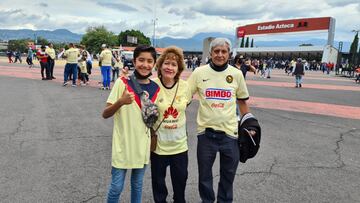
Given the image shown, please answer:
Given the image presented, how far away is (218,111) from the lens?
10.5ft

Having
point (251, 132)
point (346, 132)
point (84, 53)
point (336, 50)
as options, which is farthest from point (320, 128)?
point (336, 50)

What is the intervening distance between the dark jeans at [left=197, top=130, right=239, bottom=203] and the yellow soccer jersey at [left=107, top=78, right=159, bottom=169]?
64cm

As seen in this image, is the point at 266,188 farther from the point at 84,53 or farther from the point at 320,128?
the point at 84,53

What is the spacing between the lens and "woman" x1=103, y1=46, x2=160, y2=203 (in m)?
2.77

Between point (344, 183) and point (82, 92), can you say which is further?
point (82, 92)

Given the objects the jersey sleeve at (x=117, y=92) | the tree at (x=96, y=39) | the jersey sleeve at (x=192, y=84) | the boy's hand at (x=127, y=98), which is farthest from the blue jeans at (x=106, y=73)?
the tree at (x=96, y=39)

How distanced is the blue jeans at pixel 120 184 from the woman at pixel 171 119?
23cm

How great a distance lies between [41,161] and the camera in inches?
189

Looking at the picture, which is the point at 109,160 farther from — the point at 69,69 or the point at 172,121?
the point at 69,69

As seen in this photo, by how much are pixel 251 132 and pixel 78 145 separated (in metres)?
3.45

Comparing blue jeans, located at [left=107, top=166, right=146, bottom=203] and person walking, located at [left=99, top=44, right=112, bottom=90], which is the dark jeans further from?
person walking, located at [left=99, top=44, right=112, bottom=90]

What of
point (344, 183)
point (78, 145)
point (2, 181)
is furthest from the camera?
point (78, 145)

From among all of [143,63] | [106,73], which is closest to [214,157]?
[143,63]

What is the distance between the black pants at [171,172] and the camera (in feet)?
10.3
